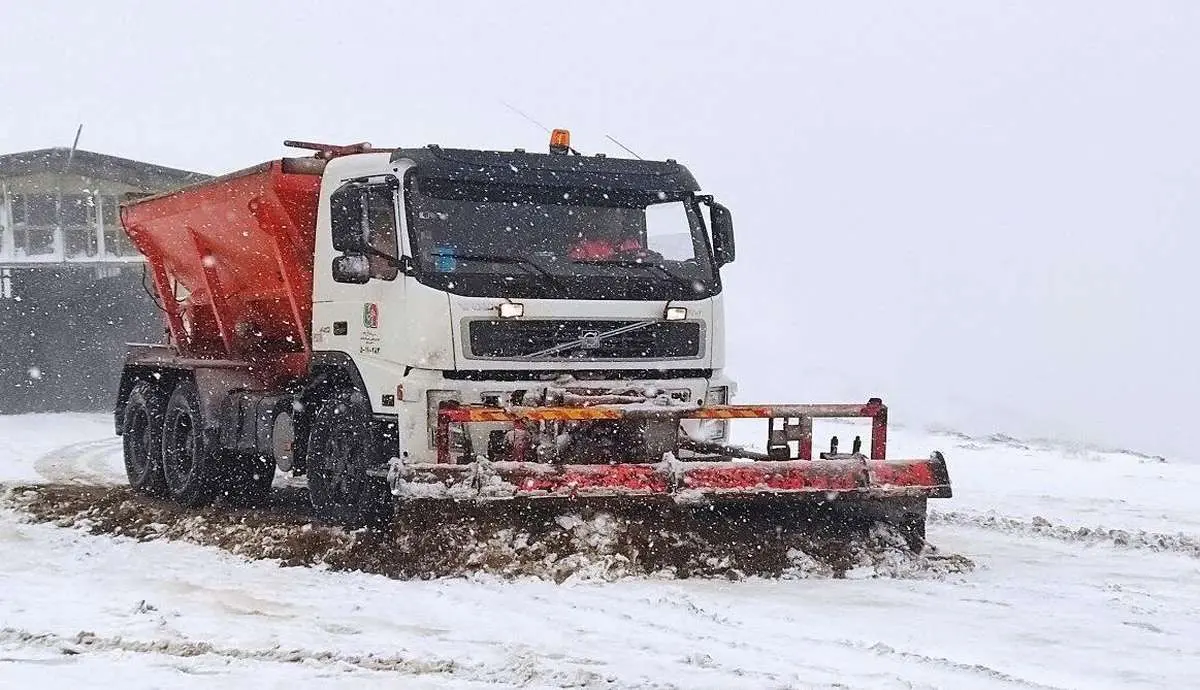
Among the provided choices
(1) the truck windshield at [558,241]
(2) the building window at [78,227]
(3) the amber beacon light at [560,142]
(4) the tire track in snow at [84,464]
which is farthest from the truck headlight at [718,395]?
(2) the building window at [78,227]

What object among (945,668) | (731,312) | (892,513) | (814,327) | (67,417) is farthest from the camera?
(731,312)

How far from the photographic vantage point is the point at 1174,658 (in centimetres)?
605

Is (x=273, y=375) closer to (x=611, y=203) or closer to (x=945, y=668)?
(x=611, y=203)

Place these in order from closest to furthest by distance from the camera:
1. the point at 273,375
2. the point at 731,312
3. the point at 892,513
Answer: the point at 892,513
the point at 273,375
the point at 731,312

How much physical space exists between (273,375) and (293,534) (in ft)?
→ 6.13

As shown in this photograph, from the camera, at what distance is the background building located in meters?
26.1

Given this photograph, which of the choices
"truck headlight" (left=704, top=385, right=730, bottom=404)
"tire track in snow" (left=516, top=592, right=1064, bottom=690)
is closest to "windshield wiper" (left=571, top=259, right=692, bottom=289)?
"truck headlight" (left=704, top=385, right=730, bottom=404)

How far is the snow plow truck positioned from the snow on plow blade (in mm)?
13

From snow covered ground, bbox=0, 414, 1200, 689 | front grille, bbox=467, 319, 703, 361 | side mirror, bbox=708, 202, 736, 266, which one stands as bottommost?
snow covered ground, bbox=0, 414, 1200, 689

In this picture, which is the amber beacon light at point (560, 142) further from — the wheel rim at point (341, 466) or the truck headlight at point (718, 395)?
the wheel rim at point (341, 466)

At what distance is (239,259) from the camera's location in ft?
37.3

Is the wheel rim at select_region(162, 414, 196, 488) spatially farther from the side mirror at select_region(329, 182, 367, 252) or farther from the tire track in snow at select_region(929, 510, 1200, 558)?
the tire track in snow at select_region(929, 510, 1200, 558)

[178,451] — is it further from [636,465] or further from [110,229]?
[110,229]

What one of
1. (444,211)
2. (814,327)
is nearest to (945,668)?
(444,211)
